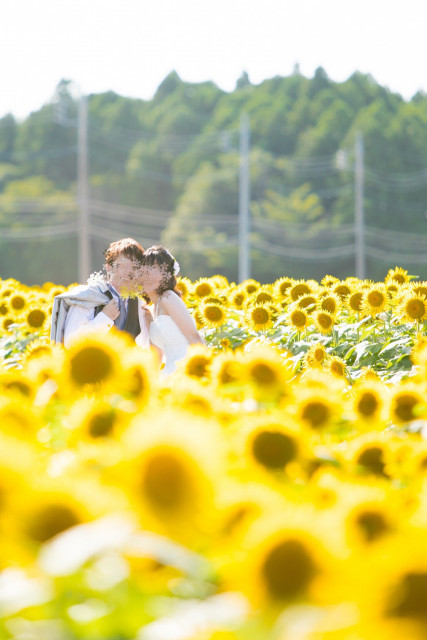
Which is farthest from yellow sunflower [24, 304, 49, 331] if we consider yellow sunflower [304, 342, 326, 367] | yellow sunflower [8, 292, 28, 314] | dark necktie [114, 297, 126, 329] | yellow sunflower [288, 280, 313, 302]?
yellow sunflower [304, 342, 326, 367]

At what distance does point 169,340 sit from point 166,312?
0.64 ft

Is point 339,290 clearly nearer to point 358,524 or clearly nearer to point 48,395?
point 48,395

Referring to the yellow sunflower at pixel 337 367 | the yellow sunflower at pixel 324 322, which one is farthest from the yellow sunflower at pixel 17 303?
the yellow sunflower at pixel 337 367

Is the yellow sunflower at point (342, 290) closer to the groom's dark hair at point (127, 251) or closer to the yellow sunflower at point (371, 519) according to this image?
the groom's dark hair at point (127, 251)

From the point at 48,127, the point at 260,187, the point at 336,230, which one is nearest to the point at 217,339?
the point at 336,230

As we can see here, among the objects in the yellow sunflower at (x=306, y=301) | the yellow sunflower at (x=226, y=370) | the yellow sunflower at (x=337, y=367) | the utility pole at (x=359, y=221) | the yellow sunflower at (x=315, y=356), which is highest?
the utility pole at (x=359, y=221)

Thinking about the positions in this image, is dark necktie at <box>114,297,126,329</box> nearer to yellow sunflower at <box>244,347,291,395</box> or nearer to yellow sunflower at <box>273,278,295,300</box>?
yellow sunflower at <box>273,278,295,300</box>

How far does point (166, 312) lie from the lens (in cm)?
600

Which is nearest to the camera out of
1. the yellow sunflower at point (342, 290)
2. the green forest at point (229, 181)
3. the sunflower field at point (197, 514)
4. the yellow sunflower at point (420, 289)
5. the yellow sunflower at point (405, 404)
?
the sunflower field at point (197, 514)

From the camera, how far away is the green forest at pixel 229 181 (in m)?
50.7

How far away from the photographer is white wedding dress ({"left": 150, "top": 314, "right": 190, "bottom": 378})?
5.83 meters

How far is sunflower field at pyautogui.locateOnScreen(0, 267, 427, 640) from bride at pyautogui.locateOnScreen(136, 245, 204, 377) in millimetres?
3551

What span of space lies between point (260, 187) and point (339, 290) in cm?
4853

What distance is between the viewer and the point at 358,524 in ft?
4.69
